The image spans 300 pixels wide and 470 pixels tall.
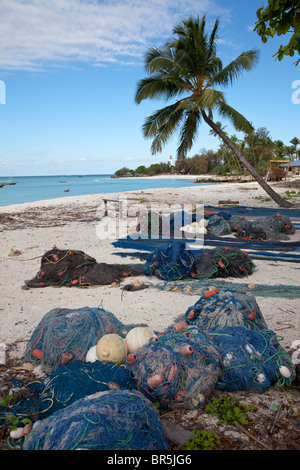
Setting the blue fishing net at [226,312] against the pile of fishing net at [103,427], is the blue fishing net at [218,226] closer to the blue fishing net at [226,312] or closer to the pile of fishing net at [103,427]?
the blue fishing net at [226,312]

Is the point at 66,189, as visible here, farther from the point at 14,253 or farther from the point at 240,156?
the point at 14,253

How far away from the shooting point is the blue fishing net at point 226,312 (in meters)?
3.57

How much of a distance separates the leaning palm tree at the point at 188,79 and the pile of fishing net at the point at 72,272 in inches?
359

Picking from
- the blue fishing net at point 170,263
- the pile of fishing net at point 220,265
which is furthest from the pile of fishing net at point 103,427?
the pile of fishing net at point 220,265

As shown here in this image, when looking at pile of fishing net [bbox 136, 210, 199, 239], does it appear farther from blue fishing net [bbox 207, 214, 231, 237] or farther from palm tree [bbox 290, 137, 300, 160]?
palm tree [bbox 290, 137, 300, 160]

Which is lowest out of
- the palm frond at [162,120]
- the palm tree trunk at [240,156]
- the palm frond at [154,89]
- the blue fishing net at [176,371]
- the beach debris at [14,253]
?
the beach debris at [14,253]

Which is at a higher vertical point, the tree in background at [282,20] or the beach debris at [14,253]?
the tree in background at [282,20]

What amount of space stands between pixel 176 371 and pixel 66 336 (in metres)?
1.24

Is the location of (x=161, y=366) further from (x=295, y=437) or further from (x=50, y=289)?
(x=50, y=289)

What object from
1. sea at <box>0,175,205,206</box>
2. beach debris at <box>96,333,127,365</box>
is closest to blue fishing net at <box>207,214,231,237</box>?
beach debris at <box>96,333,127,365</box>

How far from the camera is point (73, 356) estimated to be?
3271mm

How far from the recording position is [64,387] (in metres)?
2.68
